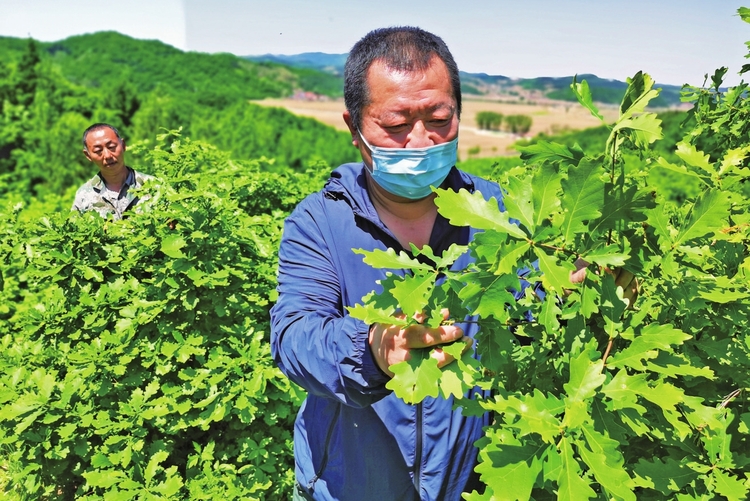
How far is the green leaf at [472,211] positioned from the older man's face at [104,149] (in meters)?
5.19

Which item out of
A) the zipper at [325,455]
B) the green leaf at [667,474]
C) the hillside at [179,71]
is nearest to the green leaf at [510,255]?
the green leaf at [667,474]

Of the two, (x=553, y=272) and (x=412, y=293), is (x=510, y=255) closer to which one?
(x=553, y=272)

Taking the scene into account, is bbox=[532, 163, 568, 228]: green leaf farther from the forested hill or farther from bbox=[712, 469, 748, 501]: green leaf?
the forested hill

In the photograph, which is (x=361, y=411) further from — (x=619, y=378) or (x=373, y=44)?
(x=373, y=44)

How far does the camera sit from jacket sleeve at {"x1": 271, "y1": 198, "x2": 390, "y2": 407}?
131cm

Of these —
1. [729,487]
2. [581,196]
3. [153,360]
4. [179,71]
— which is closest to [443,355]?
[581,196]

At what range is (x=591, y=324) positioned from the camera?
1253 mm

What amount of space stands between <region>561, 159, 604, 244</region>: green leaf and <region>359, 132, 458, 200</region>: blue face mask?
882 mm

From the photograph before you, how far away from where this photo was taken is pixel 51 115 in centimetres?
1466

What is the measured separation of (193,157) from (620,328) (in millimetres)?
3789

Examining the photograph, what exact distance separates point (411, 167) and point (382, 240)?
27 centimetres

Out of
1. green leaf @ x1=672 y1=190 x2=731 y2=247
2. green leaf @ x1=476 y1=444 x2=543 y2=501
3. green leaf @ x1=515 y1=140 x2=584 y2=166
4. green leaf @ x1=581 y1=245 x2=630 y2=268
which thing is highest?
green leaf @ x1=515 y1=140 x2=584 y2=166

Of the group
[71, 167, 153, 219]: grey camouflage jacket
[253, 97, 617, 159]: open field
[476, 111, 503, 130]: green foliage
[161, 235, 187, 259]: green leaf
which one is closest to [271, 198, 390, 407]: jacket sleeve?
[161, 235, 187, 259]: green leaf

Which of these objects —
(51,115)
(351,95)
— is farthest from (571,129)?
(351,95)
